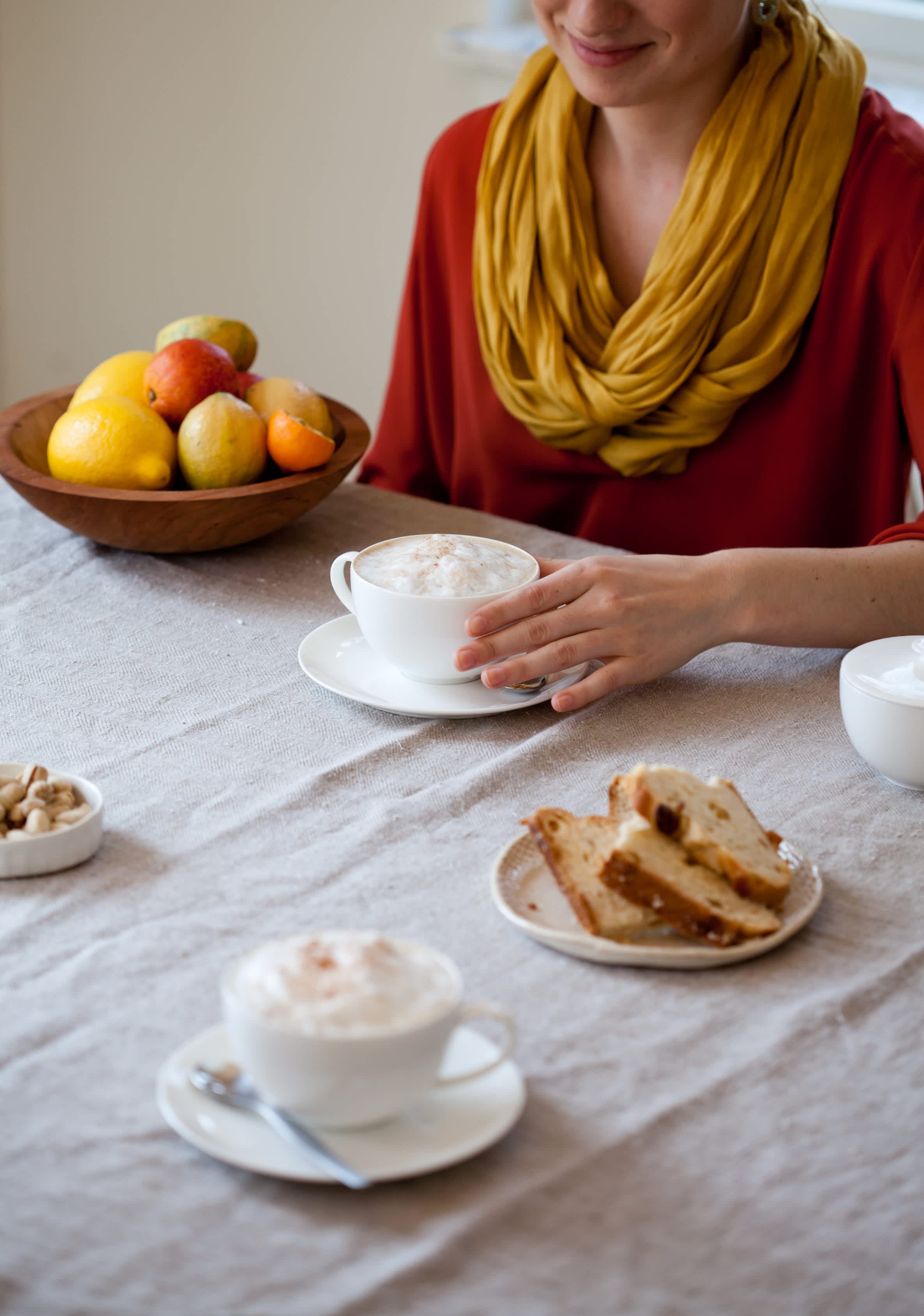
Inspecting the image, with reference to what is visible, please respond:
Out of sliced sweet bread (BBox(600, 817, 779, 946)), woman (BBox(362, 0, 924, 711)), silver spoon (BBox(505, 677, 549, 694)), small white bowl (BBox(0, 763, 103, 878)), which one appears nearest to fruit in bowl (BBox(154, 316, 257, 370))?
woman (BBox(362, 0, 924, 711))

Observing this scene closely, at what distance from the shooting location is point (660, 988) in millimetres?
711

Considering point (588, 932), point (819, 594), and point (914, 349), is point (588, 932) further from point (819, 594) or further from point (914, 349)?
point (914, 349)

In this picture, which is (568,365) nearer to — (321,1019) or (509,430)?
(509,430)

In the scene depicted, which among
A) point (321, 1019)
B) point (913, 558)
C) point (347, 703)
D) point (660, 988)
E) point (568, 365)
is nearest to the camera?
point (321, 1019)

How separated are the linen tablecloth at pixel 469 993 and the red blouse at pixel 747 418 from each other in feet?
1.63

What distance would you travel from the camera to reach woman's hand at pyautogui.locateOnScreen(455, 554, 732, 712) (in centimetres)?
101

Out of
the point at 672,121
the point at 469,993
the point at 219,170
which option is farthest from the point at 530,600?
the point at 219,170

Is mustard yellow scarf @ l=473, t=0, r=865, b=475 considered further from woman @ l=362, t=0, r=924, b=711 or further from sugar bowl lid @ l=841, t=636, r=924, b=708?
sugar bowl lid @ l=841, t=636, r=924, b=708

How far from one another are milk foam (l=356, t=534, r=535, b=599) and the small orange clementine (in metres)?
0.26

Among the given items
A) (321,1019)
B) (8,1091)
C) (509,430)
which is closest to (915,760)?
(321,1019)

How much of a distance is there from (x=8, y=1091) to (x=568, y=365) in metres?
1.18

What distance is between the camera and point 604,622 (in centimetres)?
106

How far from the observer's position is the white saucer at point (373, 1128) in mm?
557

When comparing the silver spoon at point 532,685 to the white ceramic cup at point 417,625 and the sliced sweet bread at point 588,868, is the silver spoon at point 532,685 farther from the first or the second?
the sliced sweet bread at point 588,868
